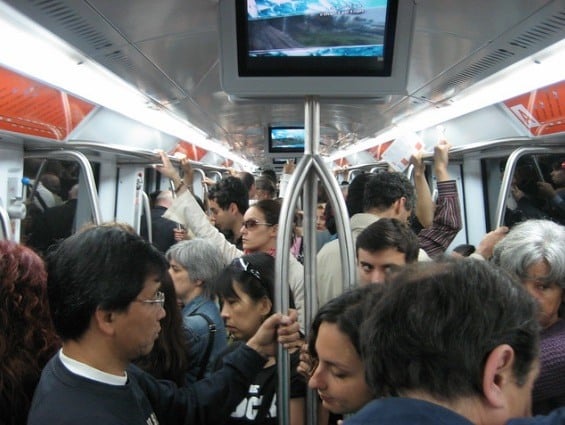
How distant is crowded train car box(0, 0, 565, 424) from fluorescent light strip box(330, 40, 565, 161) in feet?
0.06

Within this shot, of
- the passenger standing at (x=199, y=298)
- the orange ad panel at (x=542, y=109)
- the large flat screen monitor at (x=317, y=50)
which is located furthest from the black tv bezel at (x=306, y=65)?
the orange ad panel at (x=542, y=109)

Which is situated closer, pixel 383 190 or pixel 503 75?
pixel 383 190

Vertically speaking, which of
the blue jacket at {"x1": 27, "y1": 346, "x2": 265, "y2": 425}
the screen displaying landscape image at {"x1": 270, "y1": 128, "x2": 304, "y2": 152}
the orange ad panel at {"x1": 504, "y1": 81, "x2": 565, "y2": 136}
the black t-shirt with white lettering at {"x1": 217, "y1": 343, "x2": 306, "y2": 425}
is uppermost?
the screen displaying landscape image at {"x1": 270, "y1": 128, "x2": 304, "y2": 152}

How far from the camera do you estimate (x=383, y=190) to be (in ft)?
9.48

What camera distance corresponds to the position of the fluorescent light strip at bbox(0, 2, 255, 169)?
283cm

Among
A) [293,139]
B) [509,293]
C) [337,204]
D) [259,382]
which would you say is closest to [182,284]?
[259,382]

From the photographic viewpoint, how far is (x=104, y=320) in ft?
4.06

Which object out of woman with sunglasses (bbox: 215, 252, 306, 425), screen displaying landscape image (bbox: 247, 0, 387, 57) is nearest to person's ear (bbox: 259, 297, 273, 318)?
woman with sunglasses (bbox: 215, 252, 306, 425)

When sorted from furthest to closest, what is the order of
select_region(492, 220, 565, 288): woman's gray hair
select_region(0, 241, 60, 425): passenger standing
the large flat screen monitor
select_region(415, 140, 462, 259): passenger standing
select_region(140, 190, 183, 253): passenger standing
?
select_region(140, 190, 183, 253): passenger standing
select_region(415, 140, 462, 259): passenger standing
select_region(492, 220, 565, 288): woman's gray hair
the large flat screen monitor
select_region(0, 241, 60, 425): passenger standing

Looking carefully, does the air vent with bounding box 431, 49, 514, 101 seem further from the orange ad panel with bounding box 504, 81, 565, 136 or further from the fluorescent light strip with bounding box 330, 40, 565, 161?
the orange ad panel with bounding box 504, 81, 565, 136

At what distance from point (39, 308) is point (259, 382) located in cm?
77

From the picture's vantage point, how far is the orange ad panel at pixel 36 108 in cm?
325

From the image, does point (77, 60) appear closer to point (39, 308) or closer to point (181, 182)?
point (181, 182)

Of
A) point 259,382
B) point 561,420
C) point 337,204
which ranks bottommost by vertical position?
point 259,382
